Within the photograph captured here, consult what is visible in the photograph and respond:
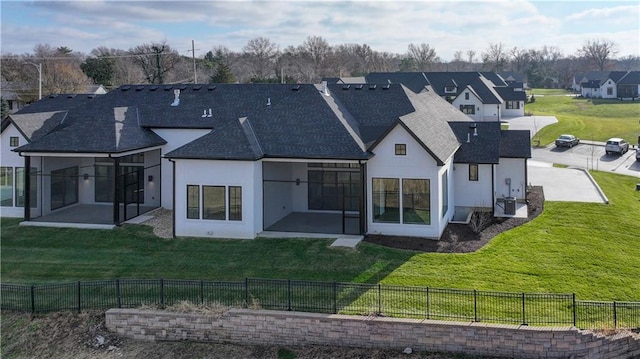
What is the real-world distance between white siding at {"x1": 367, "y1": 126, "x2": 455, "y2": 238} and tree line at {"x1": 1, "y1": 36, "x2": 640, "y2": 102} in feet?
103

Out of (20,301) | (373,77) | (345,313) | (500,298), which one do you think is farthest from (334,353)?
(373,77)

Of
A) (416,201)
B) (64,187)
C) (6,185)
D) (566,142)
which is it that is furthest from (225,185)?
(566,142)

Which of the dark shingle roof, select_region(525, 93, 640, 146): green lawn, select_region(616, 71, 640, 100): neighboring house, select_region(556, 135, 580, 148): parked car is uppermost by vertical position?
select_region(616, 71, 640, 100): neighboring house

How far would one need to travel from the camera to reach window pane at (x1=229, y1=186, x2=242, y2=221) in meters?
22.5

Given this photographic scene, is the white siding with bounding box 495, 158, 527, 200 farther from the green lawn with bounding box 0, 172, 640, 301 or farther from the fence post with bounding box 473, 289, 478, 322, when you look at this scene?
the fence post with bounding box 473, 289, 478, 322

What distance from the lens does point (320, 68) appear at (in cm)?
10738

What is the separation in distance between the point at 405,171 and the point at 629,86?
90.9m

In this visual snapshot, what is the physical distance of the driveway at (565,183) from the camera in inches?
1125

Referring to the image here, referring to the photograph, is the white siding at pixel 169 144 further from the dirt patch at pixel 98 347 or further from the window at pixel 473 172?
the window at pixel 473 172

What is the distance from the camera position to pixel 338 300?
15688 millimetres

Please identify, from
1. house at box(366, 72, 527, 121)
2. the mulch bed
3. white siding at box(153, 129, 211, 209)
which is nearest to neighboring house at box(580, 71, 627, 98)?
house at box(366, 72, 527, 121)

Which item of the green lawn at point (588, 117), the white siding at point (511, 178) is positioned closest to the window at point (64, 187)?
the white siding at point (511, 178)

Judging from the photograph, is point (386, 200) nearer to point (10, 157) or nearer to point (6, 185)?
point (10, 157)

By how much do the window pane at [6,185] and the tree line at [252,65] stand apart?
24.2 metres
